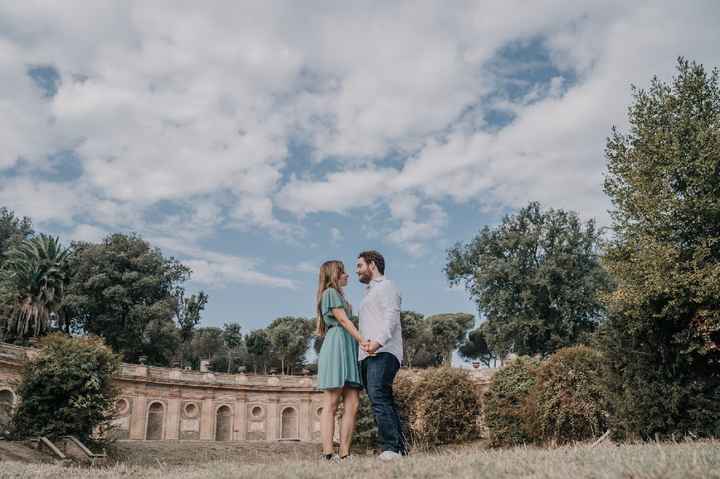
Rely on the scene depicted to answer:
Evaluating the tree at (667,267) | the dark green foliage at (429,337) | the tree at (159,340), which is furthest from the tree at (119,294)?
the tree at (667,267)

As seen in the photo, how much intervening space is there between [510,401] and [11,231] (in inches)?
2200

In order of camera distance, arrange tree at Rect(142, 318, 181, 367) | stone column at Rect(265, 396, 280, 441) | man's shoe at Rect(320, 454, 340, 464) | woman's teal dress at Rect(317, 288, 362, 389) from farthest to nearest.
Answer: tree at Rect(142, 318, 181, 367)
stone column at Rect(265, 396, 280, 441)
woman's teal dress at Rect(317, 288, 362, 389)
man's shoe at Rect(320, 454, 340, 464)

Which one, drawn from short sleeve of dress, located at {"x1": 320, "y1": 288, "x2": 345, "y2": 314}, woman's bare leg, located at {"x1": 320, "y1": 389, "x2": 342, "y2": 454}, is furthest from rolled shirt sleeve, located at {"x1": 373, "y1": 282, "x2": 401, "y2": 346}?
woman's bare leg, located at {"x1": 320, "y1": 389, "x2": 342, "y2": 454}

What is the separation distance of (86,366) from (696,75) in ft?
89.5

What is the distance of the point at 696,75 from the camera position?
66.5 ft

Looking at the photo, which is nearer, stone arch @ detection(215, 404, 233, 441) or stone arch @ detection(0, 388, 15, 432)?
stone arch @ detection(0, 388, 15, 432)

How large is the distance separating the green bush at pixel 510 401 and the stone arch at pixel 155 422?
24227 millimetres

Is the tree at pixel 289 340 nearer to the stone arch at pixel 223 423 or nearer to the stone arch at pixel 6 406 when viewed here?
the stone arch at pixel 223 423

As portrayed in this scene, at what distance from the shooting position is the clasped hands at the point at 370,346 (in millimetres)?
6832

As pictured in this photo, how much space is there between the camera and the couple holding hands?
6.97m

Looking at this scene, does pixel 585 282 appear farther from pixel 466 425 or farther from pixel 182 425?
pixel 182 425

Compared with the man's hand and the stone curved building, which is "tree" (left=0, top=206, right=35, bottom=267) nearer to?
the stone curved building

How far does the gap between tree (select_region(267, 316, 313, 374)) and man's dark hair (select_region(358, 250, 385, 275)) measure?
57363 millimetres

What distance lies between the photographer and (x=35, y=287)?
45.4m
